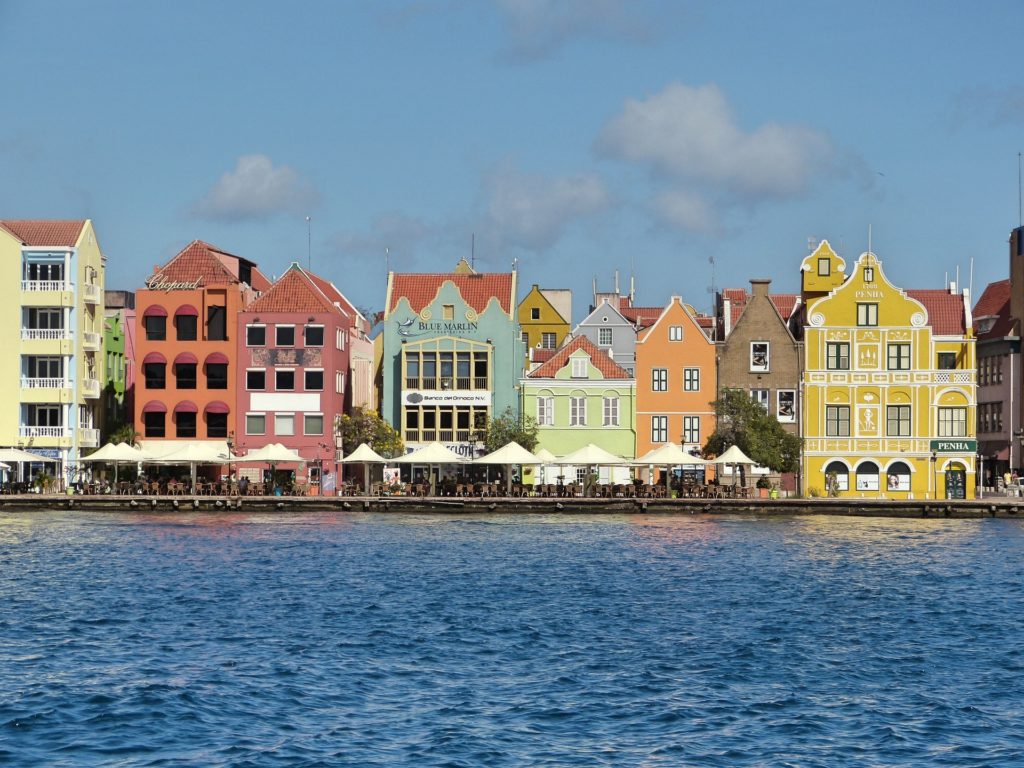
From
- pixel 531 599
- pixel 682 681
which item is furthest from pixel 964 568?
pixel 682 681

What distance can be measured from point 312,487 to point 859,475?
36028 mm

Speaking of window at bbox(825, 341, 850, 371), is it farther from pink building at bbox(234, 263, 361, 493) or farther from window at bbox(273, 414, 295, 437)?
window at bbox(273, 414, 295, 437)

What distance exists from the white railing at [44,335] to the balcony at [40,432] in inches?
227

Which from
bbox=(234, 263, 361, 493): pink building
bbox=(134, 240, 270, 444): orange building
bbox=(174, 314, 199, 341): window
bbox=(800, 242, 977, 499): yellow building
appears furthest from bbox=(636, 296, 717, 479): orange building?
bbox=(174, 314, 199, 341): window

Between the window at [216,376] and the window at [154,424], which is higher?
the window at [216,376]

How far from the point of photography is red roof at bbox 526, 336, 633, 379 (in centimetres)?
11519

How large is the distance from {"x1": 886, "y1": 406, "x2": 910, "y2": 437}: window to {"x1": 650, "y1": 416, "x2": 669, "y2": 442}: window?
14582mm

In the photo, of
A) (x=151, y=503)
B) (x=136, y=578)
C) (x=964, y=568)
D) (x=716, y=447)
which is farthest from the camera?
(x=716, y=447)

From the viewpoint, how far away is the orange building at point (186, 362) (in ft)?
370

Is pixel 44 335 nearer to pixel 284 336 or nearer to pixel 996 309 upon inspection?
pixel 284 336

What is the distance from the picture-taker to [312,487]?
359 ft

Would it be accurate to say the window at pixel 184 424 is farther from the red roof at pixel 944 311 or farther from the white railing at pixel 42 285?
the red roof at pixel 944 311

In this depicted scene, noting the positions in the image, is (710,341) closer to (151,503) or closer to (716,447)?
(716,447)

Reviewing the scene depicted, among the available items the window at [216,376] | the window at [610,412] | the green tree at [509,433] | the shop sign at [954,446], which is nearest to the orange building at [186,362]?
the window at [216,376]
